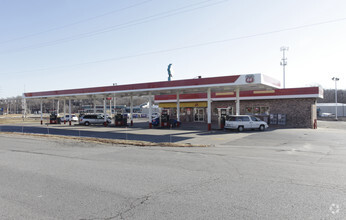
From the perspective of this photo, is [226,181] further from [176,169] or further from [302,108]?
[302,108]

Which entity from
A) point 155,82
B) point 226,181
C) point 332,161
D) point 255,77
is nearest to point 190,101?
point 155,82

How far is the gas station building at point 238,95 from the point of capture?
78.9ft

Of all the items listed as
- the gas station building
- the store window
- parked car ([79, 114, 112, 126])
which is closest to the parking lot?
the gas station building

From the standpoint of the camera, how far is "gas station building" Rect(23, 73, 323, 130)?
2405 centimetres

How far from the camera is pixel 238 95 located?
26562 mm

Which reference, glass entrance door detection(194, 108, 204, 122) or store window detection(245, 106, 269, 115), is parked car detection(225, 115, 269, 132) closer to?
store window detection(245, 106, 269, 115)

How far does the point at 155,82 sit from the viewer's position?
2748cm

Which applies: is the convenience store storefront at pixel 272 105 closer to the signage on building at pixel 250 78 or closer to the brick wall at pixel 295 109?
the brick wall at pixel 295 109

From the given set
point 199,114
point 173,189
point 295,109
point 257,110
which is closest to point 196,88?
point 257,110

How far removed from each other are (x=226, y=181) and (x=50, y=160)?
7441 mm

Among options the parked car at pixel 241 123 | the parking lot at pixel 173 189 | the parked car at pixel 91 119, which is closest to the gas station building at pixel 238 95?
the parked car at pixel 241 123

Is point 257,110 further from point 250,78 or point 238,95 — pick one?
point 250,78

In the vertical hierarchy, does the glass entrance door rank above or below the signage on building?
below

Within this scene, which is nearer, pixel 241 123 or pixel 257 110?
pixel 241 123
